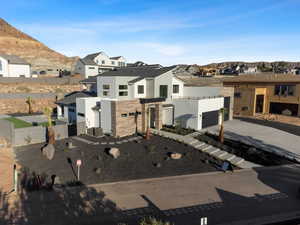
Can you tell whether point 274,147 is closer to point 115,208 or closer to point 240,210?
point 240,210

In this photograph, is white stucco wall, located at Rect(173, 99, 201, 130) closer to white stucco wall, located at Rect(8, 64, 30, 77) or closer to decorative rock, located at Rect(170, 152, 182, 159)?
decorative rock, located at Rect(170, 152, 182, 159)

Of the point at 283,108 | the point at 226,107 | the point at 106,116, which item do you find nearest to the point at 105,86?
the point at 106,116

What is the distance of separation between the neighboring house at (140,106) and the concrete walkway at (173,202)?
10230 millimetres

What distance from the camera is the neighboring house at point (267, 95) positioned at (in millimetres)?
35281

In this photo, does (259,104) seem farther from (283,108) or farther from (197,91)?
(197,91)

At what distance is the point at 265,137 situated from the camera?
75.0 ft

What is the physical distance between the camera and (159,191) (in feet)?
40.0

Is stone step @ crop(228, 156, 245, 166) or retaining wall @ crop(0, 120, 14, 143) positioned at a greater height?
retaining wall @ crop(0, 120, 14, 143)

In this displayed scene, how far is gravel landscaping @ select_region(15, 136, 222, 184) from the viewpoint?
1426 cm

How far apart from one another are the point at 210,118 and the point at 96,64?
46.3 meters

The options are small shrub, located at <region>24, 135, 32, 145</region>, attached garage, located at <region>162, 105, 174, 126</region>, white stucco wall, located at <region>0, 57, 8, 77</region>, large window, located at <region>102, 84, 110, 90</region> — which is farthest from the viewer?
white stucco wall, located at <region>0, 57, 8, 77</region>

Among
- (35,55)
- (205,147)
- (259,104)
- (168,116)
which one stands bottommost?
(205,147)

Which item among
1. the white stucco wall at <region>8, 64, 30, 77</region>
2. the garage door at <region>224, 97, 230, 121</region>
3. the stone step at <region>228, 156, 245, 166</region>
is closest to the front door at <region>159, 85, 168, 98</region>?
the garage door at <region>224, 97, 230, 121</region>

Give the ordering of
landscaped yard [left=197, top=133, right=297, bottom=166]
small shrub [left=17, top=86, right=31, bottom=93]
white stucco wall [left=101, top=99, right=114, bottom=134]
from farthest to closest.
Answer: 1. small shrub [left=17, top=86, right=31, bottom=93]
2. white stucco wall [left=101, top=99, right=114, bottom=134]
3. landscaped yard [left=197, top=133, right=297, bottom=166]
